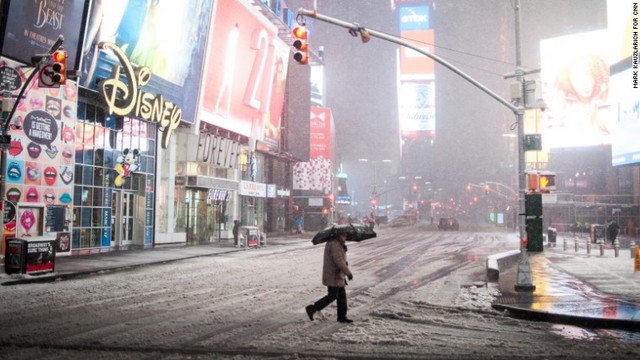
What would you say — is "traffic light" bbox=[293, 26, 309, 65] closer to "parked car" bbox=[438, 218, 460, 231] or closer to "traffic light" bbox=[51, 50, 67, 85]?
"traffic light" bbox=[51, 50, 67, 85]

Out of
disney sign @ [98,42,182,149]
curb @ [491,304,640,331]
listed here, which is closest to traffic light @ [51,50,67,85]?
disney sign @ [98,42,182,149]

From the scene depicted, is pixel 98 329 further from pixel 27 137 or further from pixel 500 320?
pixel 27 137

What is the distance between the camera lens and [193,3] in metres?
34.2

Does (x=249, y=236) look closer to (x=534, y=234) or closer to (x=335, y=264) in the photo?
(x=534, y=234)

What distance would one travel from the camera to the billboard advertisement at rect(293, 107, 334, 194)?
79.7 metres

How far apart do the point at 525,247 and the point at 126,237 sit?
2393 cm

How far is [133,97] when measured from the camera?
2903cm

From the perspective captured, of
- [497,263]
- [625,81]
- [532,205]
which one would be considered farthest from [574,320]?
[625,81]

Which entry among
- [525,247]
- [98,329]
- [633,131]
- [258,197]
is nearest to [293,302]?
[98,329]

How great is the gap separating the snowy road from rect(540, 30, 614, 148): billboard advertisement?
4616 cm

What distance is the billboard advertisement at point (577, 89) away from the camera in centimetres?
5516

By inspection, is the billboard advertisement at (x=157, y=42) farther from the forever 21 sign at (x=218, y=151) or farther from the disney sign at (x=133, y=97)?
the forever 21 sign at (x=218, y=151)

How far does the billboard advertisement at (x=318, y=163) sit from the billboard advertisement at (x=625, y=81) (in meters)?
50.4

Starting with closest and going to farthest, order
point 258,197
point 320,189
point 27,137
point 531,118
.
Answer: point 531,118
point 27,137
point 258,197
point 320,189
